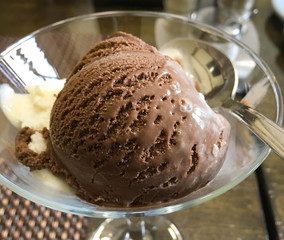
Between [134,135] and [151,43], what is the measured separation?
0.39 m

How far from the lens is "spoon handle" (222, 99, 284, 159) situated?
57 cm

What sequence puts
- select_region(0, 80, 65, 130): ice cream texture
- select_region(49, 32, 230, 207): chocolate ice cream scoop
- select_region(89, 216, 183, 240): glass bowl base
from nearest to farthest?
select_region(49, 32, 230, 207): chocolate ice cream scoop → select_region(0, 80, 65, 130): ice cream texture → select_region(89, 216, 183, 240): glass bowl base

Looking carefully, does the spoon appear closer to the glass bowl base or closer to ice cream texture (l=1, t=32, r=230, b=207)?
ice cream texture (l=1, t=32, r=230, b=207)

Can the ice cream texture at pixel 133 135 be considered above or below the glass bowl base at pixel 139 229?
above

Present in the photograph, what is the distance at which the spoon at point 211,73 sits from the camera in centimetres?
74

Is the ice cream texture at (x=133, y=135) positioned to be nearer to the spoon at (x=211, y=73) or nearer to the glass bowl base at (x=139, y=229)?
the spoon at (x=211, y=73)

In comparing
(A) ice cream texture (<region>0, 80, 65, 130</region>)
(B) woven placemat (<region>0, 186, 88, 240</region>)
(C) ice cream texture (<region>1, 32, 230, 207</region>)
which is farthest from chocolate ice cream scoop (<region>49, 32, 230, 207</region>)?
(B) woven placemat (<region>0, 186, 88, 240</region>)

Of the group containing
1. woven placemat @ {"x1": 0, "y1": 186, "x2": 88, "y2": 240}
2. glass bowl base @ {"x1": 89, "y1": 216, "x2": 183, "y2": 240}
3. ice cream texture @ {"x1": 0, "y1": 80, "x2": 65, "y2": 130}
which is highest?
ice cream texture @ {"x1": 0, "y1": 80, "x2": 65, "y2": 130}

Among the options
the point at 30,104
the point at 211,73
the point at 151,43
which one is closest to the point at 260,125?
the point at 211,73

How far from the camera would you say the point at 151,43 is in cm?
85

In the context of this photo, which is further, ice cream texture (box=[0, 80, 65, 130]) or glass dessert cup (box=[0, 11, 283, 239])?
ice cream texture (box=[0, 80, 65, 130])

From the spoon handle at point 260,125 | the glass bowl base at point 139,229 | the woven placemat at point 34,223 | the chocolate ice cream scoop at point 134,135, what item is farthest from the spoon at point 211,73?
the woven placemat at point 34,223

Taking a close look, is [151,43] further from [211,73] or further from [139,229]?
[139,229]

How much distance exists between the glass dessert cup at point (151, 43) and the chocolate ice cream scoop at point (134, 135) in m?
0.03
